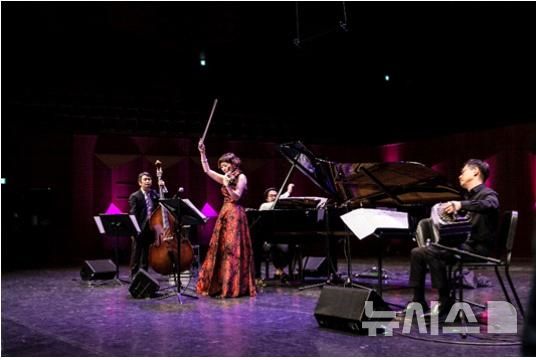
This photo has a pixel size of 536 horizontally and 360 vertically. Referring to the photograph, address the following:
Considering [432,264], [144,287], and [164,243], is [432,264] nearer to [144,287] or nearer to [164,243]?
[144,287]

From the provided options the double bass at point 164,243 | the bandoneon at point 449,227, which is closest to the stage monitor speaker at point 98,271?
the double bass at point 164,243

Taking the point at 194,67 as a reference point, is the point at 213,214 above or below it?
below

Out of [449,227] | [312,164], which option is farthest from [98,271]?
[449,227]

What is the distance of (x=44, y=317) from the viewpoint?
202 inches

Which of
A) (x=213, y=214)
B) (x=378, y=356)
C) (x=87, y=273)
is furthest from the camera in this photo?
(x=213, y=214)

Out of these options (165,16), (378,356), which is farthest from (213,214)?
(378,356)

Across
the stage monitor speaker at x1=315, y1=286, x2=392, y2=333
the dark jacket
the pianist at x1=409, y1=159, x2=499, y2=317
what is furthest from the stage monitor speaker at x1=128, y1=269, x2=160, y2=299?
the pianist at x1=409, y1=159, x2=499, y2=317

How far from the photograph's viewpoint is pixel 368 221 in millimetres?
4371

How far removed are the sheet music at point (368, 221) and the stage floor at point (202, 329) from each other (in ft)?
2.52

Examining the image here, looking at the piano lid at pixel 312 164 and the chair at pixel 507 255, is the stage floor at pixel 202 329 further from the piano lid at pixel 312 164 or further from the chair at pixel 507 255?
the piano lid at pixel 312 164

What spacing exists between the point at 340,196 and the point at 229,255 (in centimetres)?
137

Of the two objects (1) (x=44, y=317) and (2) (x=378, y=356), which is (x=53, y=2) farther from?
(2) (x=378, y=356)

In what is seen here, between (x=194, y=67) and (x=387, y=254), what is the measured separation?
20.0ft

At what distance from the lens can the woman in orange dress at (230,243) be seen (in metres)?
6.23
